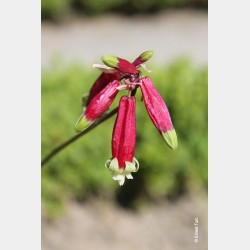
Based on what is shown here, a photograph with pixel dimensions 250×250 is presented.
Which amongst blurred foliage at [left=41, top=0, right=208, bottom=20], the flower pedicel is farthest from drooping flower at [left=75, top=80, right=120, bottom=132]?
blurred foliage at [left=41, top=0, right=208, bottom=20]

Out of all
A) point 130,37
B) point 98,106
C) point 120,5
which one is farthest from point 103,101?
point 120,5

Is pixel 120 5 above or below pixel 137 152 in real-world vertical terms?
above

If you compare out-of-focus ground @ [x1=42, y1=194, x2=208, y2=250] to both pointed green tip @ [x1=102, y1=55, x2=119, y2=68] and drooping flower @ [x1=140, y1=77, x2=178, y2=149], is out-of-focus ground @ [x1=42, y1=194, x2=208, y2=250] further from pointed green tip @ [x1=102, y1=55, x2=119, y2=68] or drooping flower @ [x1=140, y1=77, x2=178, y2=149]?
pointed green tip @ [x1=102, y1=55, x2=119, y2=68]

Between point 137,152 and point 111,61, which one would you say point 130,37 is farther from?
point 111,61

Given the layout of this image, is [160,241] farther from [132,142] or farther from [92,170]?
[132,142]

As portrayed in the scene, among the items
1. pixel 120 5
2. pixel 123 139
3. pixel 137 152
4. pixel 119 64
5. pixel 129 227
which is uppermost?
pixel 120 5
